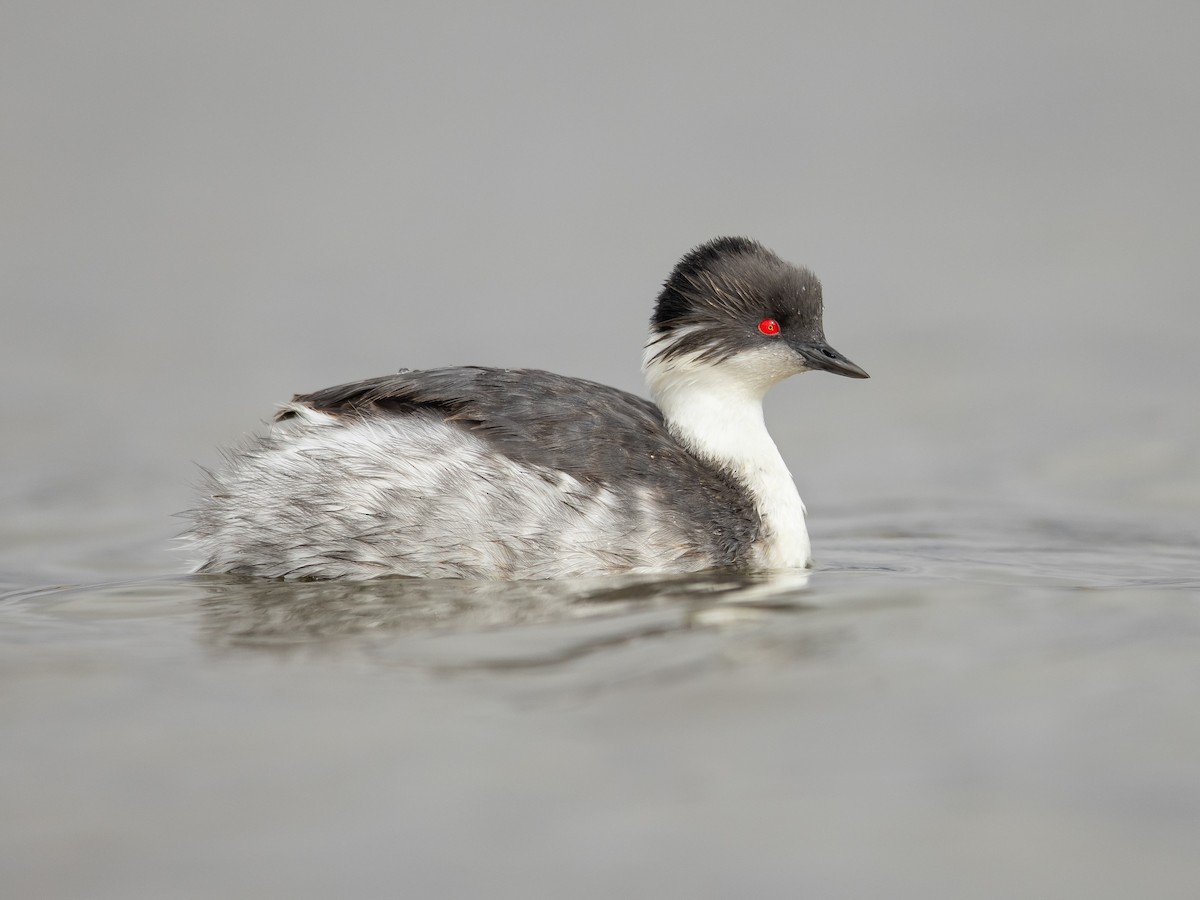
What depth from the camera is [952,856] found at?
12.3ft

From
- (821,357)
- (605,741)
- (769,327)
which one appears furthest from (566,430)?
(605,741)

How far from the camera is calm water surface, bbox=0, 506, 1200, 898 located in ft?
12.2

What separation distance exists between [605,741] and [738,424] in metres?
2.80

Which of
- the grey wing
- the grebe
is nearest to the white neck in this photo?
the grebe

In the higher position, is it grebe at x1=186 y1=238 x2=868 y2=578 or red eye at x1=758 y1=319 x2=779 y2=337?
red eye at x1=758 y1=319 x2=779 y2=337

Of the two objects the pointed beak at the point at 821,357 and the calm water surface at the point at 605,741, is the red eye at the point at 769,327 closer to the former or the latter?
the pointed beak at the point at 821,357

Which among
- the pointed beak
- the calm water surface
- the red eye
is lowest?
the calm water surface

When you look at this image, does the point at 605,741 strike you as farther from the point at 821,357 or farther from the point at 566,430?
the point at 821,357

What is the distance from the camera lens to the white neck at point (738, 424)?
6742 millimetres

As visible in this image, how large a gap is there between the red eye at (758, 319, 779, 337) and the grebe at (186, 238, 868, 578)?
0.5 inches

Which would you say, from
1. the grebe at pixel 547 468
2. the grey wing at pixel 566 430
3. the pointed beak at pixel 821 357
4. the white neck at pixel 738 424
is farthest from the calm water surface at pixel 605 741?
the pointed beak at pixel 821 357

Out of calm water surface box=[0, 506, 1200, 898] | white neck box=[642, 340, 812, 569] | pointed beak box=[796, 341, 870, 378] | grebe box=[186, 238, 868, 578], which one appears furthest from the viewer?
pointed beak box=[796, 341, 870, 378]

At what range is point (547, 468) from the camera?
624 cm

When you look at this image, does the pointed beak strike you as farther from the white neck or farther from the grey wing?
the grey wing
